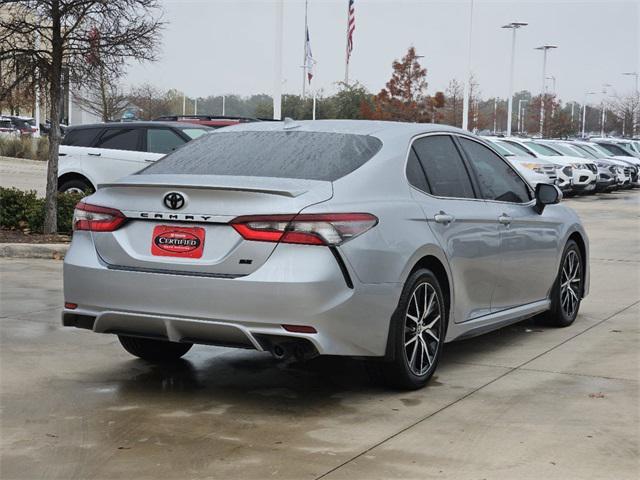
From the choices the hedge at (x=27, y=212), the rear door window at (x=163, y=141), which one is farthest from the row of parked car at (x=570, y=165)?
the hedge at (x=27, y=212)

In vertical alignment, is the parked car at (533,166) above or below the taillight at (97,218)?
above

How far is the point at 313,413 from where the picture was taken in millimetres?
5598

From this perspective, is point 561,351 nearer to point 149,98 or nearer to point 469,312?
point 469,312

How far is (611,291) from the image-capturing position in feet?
34.9

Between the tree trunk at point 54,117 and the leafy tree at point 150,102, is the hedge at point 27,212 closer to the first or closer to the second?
the tree trunk at point 54,117

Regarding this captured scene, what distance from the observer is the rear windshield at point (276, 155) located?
19.4 feet

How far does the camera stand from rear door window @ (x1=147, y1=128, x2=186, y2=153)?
16.1 metres

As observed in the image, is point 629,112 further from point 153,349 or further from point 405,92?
point 153,349

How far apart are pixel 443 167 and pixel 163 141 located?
998 centimetres

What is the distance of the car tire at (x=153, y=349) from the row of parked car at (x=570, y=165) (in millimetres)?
18920

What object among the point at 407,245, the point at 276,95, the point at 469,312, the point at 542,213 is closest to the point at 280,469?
the point at 407,245

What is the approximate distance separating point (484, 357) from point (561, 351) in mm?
614

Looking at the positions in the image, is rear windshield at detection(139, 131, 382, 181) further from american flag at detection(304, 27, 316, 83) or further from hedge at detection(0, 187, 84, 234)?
american flag at detection(304, 27, 316, 83)

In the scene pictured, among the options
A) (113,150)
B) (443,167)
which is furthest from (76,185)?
(443,167)
